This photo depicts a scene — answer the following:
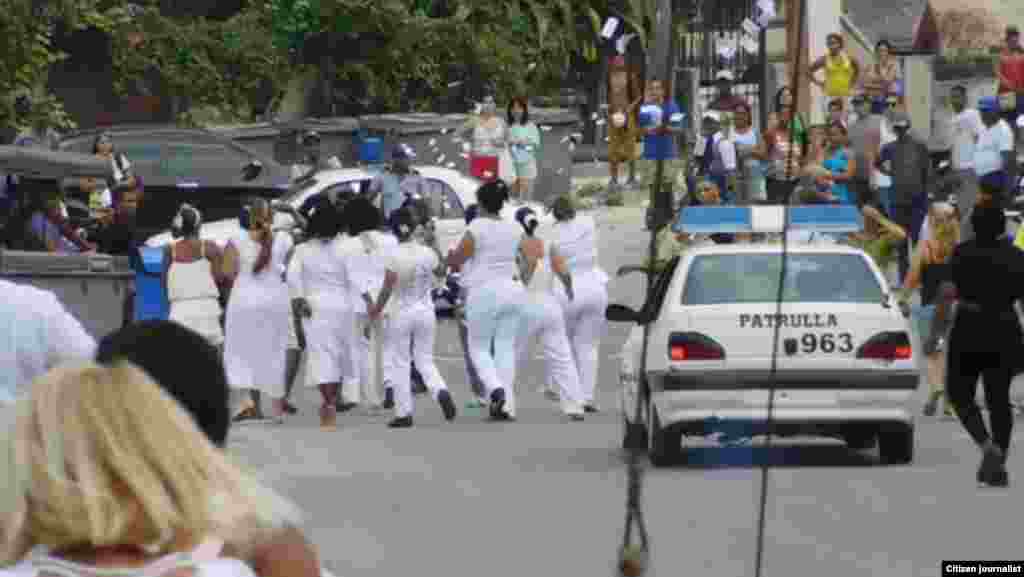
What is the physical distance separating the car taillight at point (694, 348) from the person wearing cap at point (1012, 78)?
1468cm

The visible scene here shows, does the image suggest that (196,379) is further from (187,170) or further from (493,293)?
(187,170)

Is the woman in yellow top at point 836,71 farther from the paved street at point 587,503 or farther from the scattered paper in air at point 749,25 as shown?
the paved street at point 587,503

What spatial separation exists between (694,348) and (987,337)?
5.84 ft

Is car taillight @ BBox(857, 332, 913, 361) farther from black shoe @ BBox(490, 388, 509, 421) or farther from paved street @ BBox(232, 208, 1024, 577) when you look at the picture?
black shoe @ BBox(490, 388, 509, 421)

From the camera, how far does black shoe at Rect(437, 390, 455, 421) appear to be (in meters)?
19.6

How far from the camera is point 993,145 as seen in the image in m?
28.7

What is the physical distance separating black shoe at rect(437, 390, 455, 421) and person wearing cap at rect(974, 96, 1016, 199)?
10.4 metres

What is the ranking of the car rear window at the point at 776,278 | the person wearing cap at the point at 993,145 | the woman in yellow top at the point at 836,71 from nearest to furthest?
the car rear window at the point at 776,278 < the person wearing cap at the point at 993,145 < the woman in yellow top at the point at 836,71

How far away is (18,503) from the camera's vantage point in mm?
3705

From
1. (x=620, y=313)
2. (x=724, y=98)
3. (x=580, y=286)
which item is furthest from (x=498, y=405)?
(x=724, y=98)

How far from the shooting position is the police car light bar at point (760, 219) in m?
17.0

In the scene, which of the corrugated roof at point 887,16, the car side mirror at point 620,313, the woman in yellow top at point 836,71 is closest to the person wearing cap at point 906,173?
the woman in yellow top at point 836,71

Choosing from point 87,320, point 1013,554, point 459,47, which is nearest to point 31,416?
point 1013,554

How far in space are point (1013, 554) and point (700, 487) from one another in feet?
10.9
